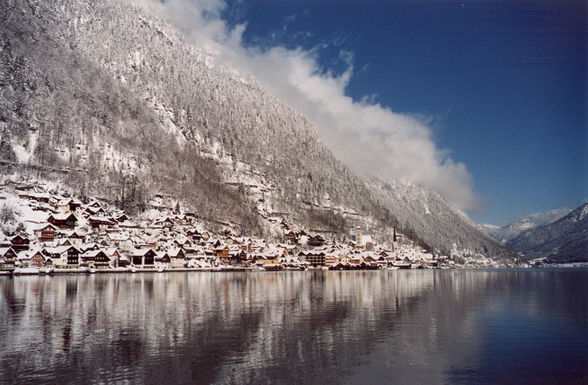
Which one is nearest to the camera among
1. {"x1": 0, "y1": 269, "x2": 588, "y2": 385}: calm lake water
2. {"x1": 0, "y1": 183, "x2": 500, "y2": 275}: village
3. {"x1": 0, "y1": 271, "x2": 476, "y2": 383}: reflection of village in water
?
{"x1": 0, "y1": 269, "x2": 588, "y2": 385}: calm lake water

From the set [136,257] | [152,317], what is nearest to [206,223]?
[136,257]

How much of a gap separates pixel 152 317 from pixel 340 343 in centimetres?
1602

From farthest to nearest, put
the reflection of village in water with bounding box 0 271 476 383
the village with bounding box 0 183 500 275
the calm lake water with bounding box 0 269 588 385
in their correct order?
1. the village with bounding box 0 183 500 275
2. the reflection of village in water with bounding box 0 271 476 383
3. the calm lake water with bounding box 0 269 588 385

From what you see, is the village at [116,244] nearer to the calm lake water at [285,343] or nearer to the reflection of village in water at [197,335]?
the reflection of village in water at [197,335]

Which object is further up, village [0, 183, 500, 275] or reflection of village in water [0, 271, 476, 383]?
village [0, 183, 500, 275]

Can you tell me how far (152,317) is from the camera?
118 feet

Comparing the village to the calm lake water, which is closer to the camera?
the calm lake water

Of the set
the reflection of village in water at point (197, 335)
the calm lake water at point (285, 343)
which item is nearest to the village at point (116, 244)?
the reflection of village in water at point (197, 335)

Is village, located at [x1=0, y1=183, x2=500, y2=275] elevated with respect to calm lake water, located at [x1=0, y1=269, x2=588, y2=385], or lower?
elevated

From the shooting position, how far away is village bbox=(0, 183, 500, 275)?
356 ft

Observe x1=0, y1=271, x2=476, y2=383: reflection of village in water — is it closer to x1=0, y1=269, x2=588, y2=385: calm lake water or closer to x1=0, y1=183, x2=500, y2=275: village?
x1=0, y1=269, x2=588, y2=385: calm lake water

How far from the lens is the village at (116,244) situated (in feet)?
356

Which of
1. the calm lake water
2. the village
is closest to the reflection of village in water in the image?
the calm lake water

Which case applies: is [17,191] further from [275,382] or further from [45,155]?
[275,382]
